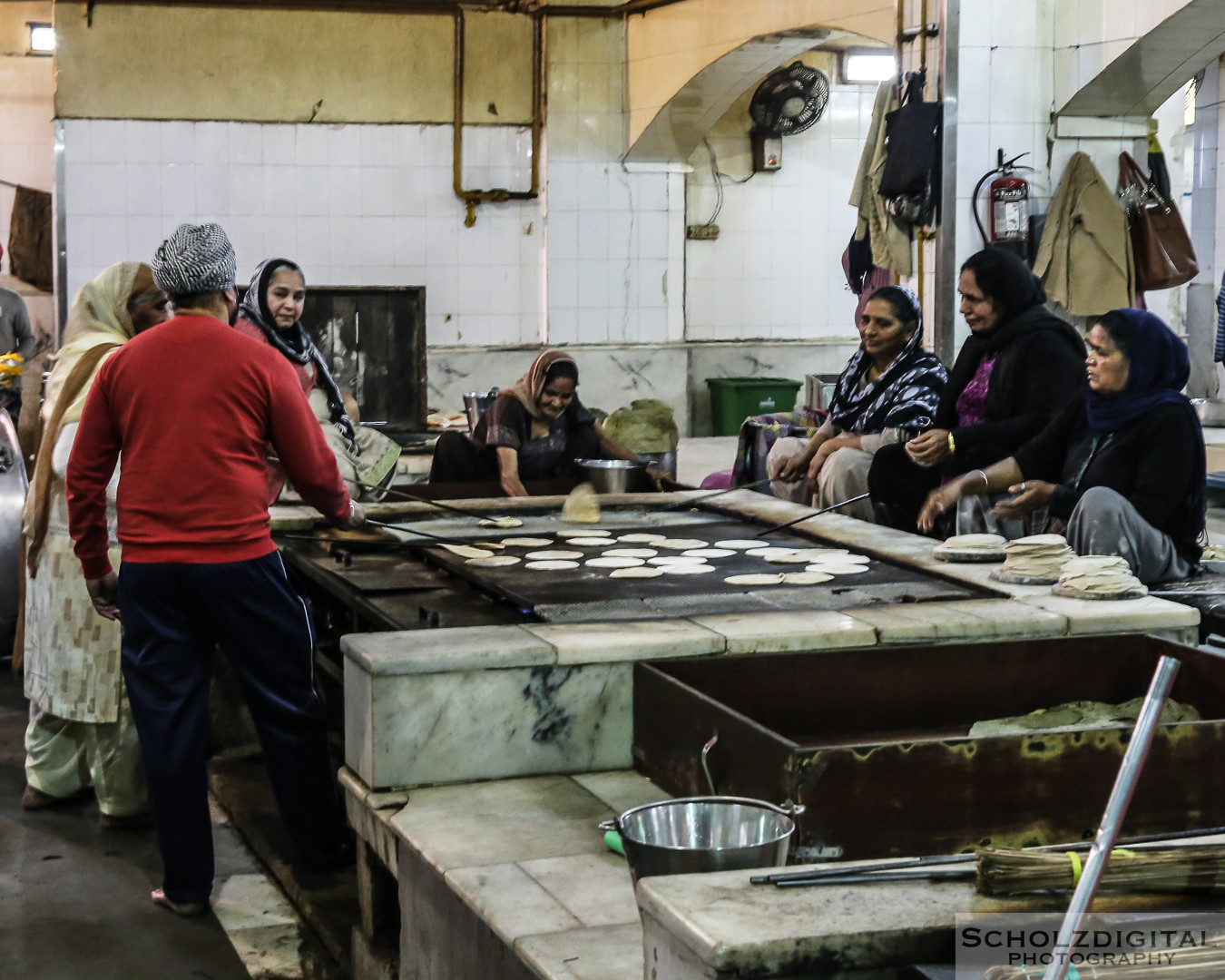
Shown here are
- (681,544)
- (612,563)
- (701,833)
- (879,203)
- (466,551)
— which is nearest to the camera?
(701,833)

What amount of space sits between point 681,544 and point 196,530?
1665mm

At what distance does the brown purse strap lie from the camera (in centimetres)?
380

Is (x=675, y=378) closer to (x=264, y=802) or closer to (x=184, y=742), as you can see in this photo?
(x=264, y=802)

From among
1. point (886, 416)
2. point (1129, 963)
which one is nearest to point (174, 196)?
point (886, 416)

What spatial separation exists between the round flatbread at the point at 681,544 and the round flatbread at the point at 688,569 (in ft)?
1.01

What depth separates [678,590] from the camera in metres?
3.68

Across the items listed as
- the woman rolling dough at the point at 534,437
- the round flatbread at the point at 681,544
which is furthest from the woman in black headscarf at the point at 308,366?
the round flatbread at the point at 681,544

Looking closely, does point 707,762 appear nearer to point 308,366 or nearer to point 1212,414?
point 308,366

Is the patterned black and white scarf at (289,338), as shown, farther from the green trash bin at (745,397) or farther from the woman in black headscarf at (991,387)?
the green trash bin at (745,397)

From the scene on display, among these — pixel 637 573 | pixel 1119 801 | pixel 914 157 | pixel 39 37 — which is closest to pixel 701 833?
pixel 1119 801

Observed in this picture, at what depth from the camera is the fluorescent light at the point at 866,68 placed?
11.0 metres

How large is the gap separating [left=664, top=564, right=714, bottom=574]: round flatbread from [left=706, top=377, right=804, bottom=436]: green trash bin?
662 centimetres

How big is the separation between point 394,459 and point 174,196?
4900 millimetres

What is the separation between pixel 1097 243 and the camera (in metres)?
6.83
